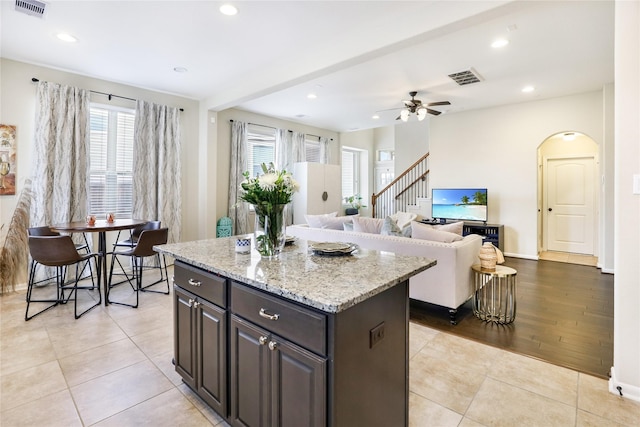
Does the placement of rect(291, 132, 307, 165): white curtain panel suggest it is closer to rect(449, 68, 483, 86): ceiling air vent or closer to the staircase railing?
the staircase railing

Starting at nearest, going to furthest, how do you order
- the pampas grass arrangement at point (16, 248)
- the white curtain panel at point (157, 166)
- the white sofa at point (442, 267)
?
the white sofa at point (442, 267) → the pampas grass arrangement at point (16, 248) → the white curtain panel at point (157, 166)

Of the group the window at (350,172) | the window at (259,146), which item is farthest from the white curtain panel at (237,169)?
the window at (350,172)

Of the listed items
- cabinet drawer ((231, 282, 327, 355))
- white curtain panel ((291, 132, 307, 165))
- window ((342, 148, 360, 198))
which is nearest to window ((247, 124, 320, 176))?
white curtain panel ((291, 132, 307, 165))

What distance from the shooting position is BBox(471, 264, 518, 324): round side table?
306cm

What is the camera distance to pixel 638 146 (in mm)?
1918

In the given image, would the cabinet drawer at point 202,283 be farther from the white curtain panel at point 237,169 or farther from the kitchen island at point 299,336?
the white curtain panel at point 237,169

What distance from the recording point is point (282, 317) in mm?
1312

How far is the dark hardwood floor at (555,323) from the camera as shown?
250cm

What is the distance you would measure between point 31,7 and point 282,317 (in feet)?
11.9

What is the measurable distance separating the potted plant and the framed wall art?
6.75m

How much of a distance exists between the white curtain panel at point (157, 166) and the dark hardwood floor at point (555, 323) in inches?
158

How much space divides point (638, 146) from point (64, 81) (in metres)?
6.03

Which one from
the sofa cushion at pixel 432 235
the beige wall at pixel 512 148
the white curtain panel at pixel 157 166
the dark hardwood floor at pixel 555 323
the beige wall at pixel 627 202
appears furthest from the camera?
the beige wall at pixel 512 148

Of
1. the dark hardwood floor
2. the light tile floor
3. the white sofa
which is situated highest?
the white sofa
